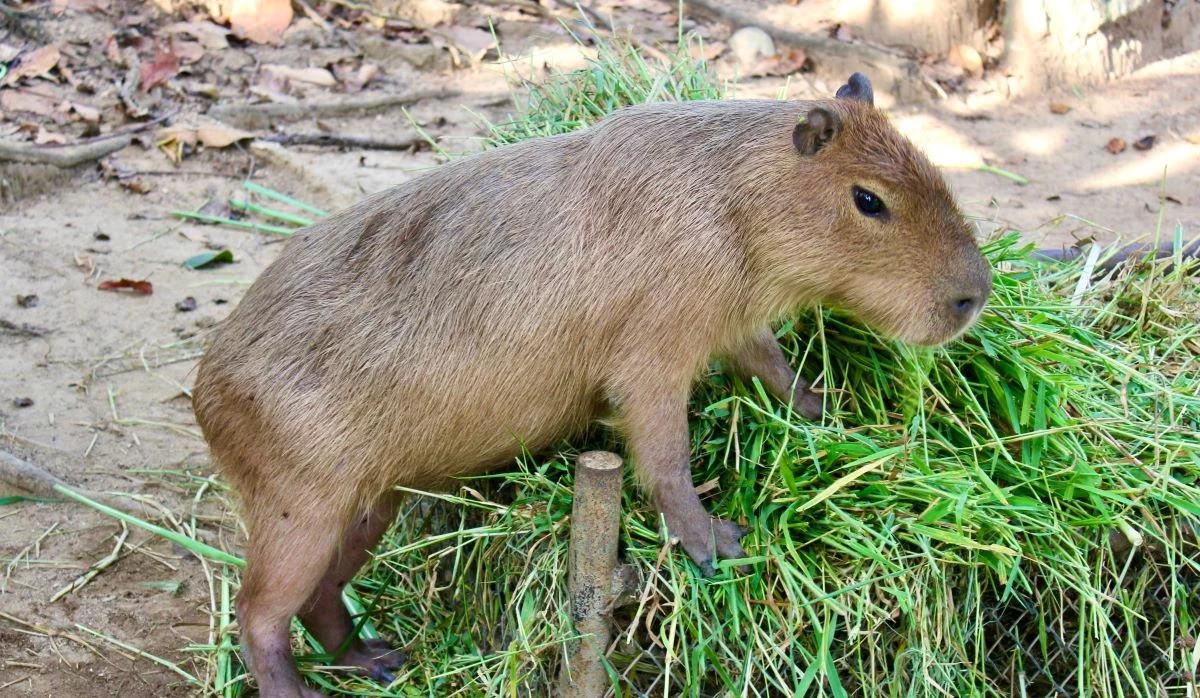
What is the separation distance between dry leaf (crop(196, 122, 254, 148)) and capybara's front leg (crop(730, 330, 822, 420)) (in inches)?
185

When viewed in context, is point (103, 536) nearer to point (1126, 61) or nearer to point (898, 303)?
point (898, 303)

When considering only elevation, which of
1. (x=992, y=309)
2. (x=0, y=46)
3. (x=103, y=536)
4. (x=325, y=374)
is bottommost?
(x=103, y=536)

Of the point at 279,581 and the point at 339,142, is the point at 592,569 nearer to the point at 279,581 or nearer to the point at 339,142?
the point at 279,581

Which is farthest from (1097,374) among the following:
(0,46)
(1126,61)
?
(0,46)

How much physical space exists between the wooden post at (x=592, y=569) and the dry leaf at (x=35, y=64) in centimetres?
585

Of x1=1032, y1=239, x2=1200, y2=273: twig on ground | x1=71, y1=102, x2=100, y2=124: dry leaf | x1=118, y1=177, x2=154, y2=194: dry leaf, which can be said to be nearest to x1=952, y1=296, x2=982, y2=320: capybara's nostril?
x1=1032, y1=239, x2=1200, y2=273: twig on ground

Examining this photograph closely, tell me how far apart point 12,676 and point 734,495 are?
218 cm

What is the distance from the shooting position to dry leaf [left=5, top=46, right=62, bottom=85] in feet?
24.0

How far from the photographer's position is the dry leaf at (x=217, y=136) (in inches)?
280

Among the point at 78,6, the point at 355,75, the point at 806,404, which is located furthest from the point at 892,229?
the point at 78,6

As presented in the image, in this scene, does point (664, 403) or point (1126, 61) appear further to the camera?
point (1126, 61)

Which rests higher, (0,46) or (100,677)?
(0,46)

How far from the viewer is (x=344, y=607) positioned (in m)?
3.57

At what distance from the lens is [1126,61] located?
801 cm
